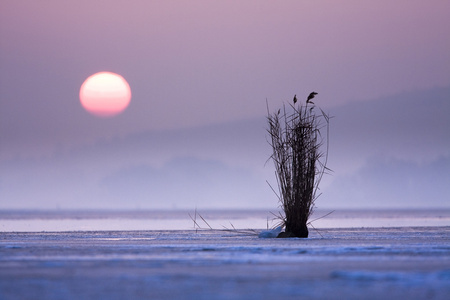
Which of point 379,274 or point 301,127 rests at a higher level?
point 301,127

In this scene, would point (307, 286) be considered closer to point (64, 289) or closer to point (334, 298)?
point (334, 298)

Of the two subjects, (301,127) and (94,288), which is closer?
(94,288)

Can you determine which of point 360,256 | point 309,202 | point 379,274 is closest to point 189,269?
point 379,274

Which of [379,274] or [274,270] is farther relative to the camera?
[274,270]

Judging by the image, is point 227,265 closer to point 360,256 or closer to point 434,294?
point 360,256

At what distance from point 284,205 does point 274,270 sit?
26.8 feet

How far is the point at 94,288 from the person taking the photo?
21.6ft

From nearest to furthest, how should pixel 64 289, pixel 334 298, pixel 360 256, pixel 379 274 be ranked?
pixel 334 298 < pixel 64 289 < pixel 379 274 < pixel 360 256

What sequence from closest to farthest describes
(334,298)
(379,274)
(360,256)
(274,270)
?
(334,298) < (379,274) < (274,270) < (360,256)

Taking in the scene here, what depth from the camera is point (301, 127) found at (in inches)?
637

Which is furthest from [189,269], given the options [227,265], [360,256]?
[360,256]

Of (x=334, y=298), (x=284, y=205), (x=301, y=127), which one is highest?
(x=301, y=127)

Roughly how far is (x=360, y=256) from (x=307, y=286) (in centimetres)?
354

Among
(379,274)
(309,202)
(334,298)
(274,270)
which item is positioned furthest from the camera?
(309,202)
